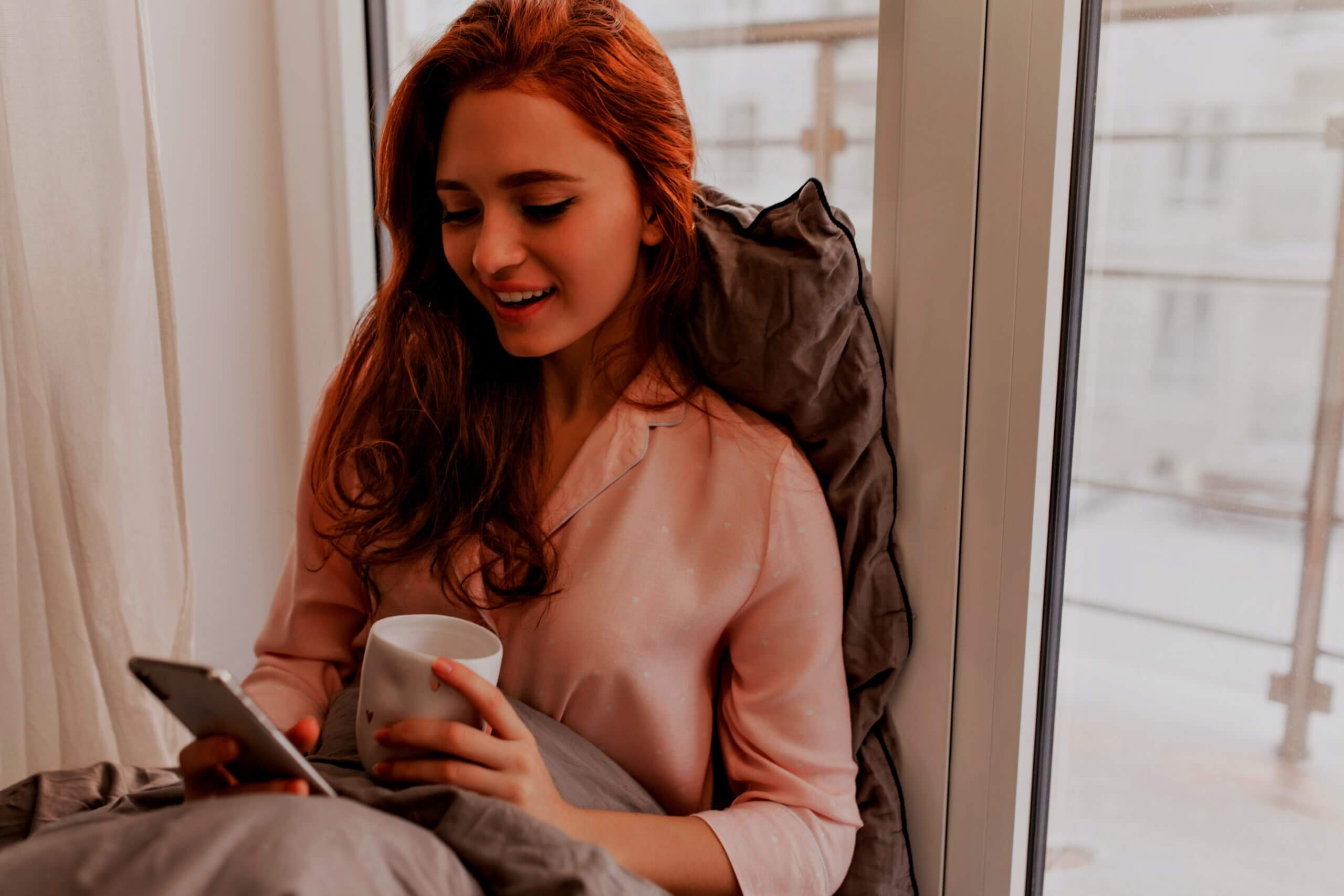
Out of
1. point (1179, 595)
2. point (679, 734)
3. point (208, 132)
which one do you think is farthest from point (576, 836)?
point (208, 132)

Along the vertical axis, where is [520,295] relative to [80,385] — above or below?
above

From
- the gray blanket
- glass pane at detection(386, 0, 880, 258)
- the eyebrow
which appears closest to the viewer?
the gray blanket

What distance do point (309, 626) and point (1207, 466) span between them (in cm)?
84

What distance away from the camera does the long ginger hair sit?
3.13 feet

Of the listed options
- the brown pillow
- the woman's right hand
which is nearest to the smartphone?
the woman's right hand

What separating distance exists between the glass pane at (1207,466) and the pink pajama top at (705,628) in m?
0.23

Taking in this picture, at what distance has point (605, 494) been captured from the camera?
1013 mm

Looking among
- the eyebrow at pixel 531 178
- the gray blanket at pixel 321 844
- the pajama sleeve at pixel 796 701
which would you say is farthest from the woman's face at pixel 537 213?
the gray blanket at pixel 321 844

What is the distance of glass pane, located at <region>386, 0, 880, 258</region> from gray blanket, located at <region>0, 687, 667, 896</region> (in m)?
0.59

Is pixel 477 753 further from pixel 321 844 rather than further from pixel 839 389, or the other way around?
pixel 839 389

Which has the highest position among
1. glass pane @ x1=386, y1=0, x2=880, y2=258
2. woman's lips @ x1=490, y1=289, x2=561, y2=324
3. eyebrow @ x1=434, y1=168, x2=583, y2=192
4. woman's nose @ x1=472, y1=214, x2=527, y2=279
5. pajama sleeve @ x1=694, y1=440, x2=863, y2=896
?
glass pane @ x1=386, y1=0, x2=880, y2=258

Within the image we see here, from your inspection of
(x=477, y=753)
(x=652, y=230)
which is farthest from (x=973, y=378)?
(x=477, y=753)

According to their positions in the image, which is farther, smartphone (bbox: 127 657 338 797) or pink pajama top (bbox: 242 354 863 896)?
pink pajama top (bbox: 242 354 863 896)

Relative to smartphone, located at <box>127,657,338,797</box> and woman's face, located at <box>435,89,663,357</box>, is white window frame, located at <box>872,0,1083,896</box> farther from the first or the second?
smartphone, located at <box>127,657,338,797</box>
